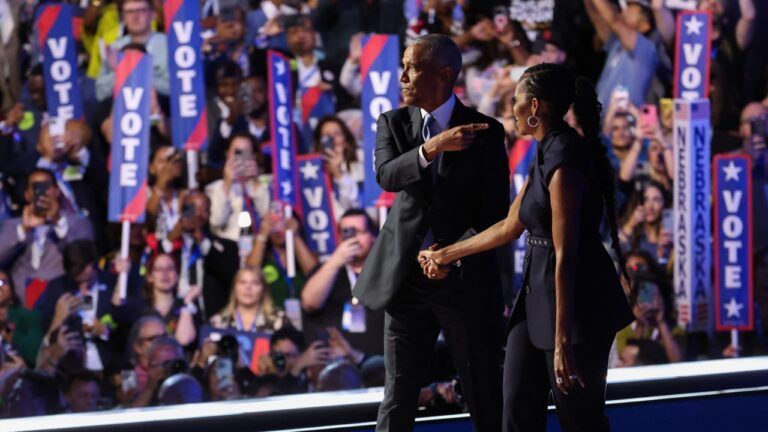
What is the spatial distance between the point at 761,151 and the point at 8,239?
10.2 feet

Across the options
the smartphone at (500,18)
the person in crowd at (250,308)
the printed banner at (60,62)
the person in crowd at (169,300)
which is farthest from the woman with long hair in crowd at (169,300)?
the smartphone at (500,18)

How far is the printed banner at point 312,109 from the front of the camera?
462 centimetres

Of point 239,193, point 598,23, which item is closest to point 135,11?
point 239,193

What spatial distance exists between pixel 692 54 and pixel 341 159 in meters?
1.58

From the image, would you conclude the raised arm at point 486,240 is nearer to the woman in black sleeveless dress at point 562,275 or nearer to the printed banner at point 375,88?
the woman in black sleeveless dress at point 562,275

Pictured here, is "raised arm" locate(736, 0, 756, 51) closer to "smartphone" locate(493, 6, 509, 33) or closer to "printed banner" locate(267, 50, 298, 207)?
"smartphone" locate(493, 6, 509, 33)

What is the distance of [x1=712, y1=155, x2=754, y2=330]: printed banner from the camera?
16.5 ft

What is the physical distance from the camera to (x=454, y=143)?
2943 mm

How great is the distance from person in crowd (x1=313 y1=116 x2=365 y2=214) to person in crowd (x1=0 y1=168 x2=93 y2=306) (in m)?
0.96

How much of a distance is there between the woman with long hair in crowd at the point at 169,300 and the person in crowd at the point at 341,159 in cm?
69

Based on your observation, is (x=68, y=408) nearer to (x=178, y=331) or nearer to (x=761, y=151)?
(x=178, y=331)

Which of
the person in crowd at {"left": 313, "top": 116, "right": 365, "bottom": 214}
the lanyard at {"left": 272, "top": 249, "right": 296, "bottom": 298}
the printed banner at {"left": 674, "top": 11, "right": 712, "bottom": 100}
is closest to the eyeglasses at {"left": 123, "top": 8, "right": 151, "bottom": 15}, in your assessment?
the person in crowd at {"left": 313, "top": 116, "right": 365, "bottom": 214}

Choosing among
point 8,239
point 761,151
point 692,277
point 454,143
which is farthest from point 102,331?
point 761,151

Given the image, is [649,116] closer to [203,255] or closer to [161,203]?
[203,255]
